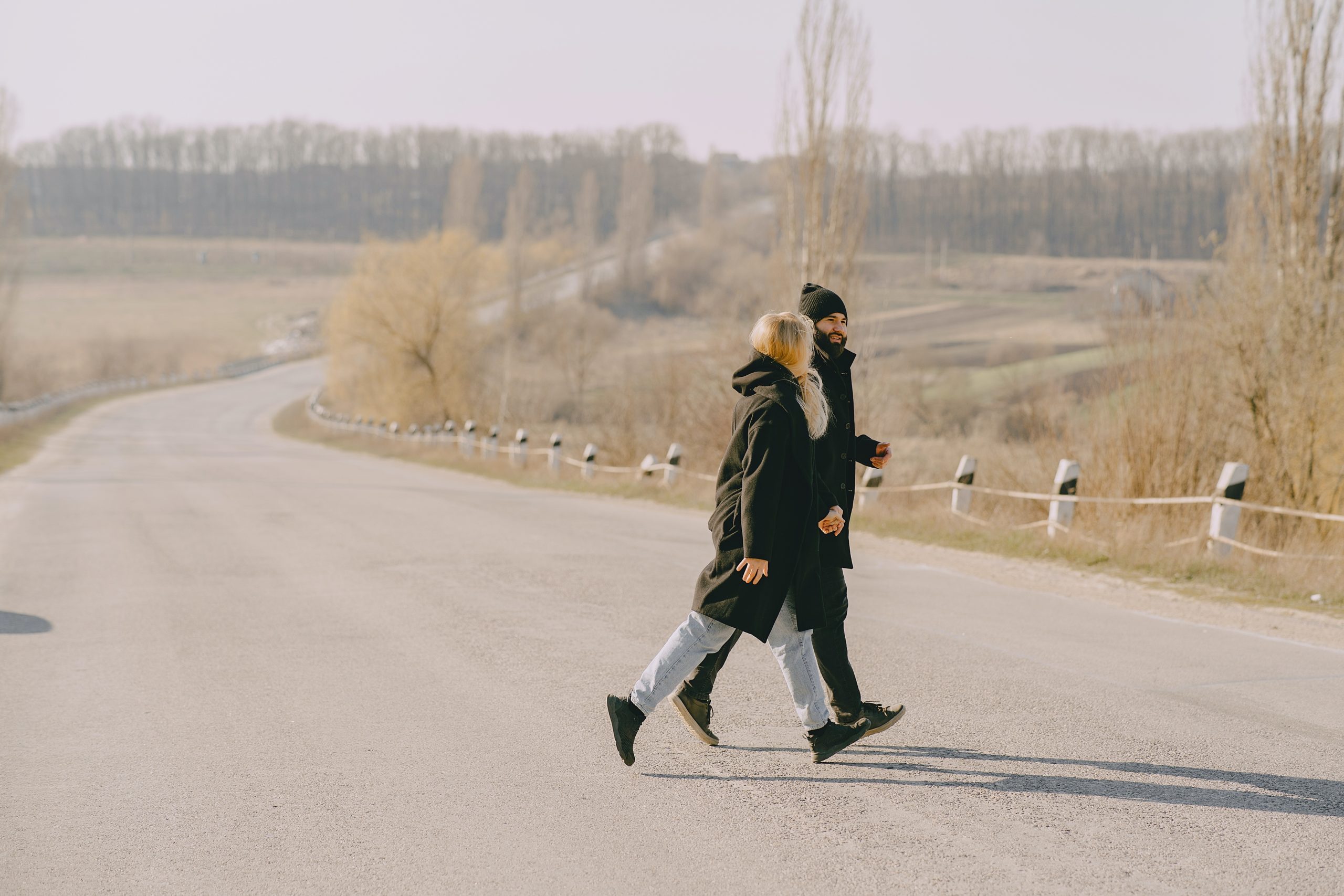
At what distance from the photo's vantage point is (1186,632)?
26.7 feet

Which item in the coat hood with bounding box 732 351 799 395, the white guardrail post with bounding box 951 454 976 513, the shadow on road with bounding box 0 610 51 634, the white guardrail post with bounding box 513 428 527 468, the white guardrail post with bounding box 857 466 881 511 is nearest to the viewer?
the coat hood with bounding box 732 351 799 395

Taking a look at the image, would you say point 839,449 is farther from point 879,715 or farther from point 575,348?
point 575,348

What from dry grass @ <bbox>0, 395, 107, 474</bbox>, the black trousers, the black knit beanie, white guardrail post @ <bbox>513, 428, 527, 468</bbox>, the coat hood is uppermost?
the black knit beanie

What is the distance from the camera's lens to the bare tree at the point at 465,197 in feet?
208

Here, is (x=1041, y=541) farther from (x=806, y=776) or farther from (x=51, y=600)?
(x=51, y=600)

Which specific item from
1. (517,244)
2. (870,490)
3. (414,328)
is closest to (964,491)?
(870,490)

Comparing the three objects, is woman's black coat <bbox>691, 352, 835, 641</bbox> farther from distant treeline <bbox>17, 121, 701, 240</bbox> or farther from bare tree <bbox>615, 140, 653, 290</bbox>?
distant treeline <bbox>17, 121, 701, 240</bbox>

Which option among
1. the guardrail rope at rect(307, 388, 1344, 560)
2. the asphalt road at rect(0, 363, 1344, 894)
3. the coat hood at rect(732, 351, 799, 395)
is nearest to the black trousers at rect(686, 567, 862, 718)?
the asphalt road at rect(0, 363, 1344, 894)

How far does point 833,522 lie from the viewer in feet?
16.1

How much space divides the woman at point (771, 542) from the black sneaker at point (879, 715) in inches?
3.3

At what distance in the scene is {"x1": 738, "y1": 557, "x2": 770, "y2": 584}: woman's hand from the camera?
4.72 meters

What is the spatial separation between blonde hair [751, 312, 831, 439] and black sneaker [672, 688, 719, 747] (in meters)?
1.28

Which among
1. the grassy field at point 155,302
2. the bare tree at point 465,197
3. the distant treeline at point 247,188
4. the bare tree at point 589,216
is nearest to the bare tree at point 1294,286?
the grassy field at point 155,302

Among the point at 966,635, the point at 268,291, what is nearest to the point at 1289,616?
the point at 966,635
